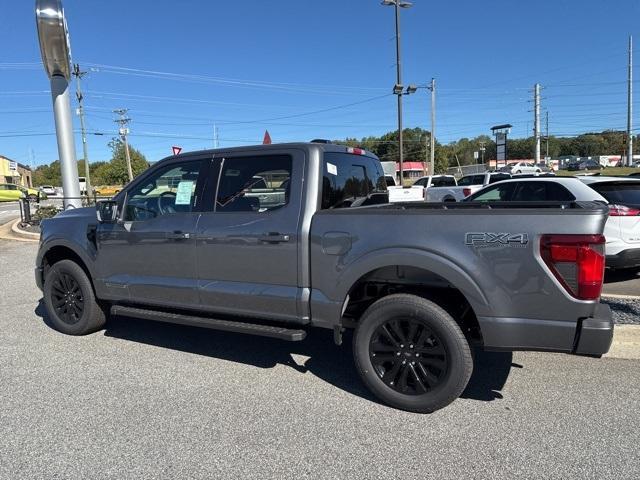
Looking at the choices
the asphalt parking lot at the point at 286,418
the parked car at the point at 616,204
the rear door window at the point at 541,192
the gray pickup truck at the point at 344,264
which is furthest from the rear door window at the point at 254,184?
the rear door window at the point at 541,192

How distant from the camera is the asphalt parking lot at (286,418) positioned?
2.81 metres

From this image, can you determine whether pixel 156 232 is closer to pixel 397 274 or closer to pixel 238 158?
pixel 238 158

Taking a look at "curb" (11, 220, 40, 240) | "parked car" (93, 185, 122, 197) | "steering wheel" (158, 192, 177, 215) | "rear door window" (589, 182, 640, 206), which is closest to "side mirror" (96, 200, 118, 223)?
"steering wheel" (158, 192, 177, 215)

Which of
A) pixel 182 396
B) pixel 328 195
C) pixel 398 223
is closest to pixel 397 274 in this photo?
pixel 398 223

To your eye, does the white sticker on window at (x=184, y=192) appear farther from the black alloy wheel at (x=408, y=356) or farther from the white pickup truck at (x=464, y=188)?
the white pickup truck at (x=464, y=188)

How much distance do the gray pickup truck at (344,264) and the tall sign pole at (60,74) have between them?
34.0 feet

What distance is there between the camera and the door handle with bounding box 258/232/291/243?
12.4 feet

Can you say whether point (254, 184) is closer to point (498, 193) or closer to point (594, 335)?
point (594, 335)

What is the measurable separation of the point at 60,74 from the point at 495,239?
47.3 feet

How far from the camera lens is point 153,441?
310 centimetres

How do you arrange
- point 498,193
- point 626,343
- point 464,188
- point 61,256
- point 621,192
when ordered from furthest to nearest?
point 464,188 < point 498,193 < point 621,192 < point 61,256 < point 626,343

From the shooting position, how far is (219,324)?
4109mm

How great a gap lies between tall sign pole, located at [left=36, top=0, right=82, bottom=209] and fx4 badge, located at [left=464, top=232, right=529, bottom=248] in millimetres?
13456

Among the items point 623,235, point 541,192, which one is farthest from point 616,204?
point 541,192
